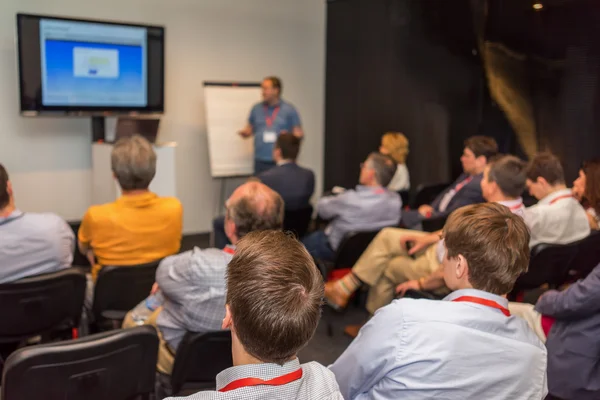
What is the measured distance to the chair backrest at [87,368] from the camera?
1666 millimetres

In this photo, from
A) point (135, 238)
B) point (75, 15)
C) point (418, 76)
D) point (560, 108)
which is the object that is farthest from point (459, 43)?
point (135, 238)

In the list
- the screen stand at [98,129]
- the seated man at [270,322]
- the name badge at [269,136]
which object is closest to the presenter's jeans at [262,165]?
the name badge at [269,136]

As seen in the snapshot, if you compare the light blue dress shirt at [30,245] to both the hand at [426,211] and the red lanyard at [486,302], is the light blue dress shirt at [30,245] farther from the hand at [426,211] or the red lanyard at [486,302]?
the hand at [426,211]

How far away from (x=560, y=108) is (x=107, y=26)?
166 inches

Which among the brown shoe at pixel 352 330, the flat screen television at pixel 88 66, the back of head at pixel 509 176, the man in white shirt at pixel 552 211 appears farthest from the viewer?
the flat screen television at pixel 88 66

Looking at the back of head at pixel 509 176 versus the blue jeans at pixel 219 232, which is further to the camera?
the blue jeans at pixel 219 232

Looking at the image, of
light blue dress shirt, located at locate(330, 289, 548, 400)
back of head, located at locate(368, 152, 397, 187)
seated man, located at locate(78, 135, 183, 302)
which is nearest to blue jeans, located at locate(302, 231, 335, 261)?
back of head, located at locate(368, 152, 397, 187)

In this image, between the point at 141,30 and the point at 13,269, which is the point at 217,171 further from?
the point at 13,269

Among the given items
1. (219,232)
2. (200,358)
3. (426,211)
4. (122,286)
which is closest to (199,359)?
(200,358)

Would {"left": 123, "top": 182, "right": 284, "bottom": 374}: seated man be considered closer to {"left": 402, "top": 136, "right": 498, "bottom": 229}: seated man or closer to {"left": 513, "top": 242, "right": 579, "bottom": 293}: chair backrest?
{"left": 513, "top": 242, "right": 579, "bottom": 293}: chair backrest

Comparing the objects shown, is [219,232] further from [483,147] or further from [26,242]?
Result: [483,147]

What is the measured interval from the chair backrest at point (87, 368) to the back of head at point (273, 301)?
Result: 771mm

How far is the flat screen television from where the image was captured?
5160 millimetres

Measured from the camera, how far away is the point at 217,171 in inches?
259
